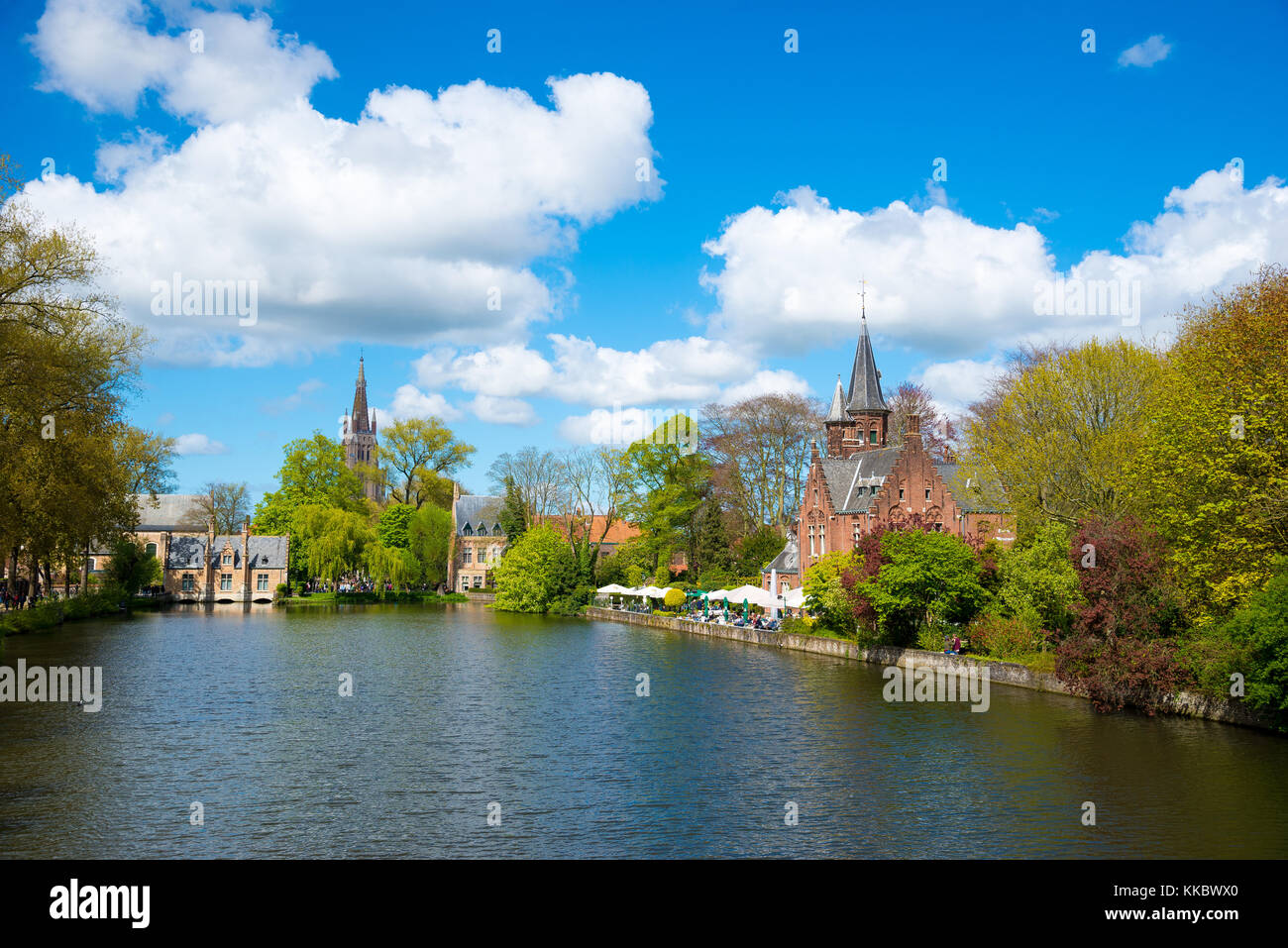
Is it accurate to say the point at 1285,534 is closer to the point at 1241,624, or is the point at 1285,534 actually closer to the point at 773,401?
the point at 1241,624

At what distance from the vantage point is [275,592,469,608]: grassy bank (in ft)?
259

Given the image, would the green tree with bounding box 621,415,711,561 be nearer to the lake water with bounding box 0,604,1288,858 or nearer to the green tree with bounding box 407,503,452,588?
the green tree with bounding box 407,503,452,588

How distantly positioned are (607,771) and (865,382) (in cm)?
4367

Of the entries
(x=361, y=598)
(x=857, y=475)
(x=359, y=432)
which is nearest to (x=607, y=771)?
(x=857, y=475)

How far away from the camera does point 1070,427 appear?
1497 inches

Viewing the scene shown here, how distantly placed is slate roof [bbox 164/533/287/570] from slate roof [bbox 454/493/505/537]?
18081 mm

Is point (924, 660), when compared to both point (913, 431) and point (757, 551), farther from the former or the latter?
point (757, 551)

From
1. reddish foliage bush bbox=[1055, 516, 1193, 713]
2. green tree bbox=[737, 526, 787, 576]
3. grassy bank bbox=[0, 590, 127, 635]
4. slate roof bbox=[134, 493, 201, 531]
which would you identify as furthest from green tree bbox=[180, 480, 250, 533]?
reddish foliage bush bbox=[1055, 516, 1193, 713]

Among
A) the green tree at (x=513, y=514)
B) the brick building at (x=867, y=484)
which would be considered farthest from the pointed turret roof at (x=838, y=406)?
the green tree at (x=513, y=514)

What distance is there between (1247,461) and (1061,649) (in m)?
6.95

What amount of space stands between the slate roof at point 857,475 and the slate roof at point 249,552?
5030cm

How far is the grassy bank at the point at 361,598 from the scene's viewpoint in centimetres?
7894

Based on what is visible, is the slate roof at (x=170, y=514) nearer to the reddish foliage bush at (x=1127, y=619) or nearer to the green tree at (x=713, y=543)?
the green tree at (x=713, y=543)
